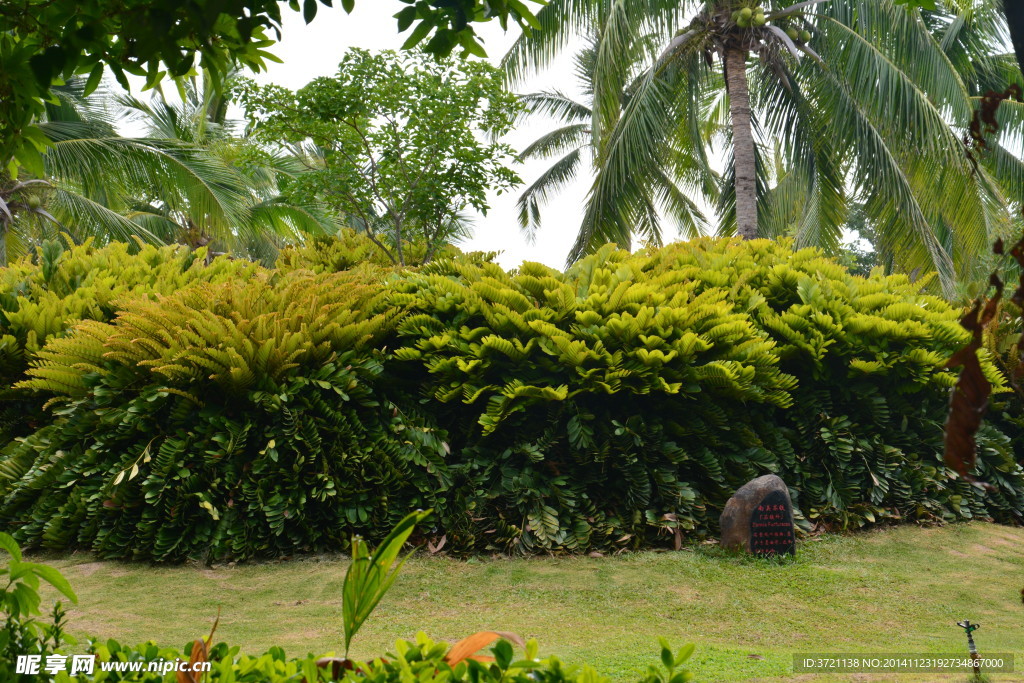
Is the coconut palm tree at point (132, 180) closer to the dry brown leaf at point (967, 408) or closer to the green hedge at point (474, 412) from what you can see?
the green hedge at point (474, 412)

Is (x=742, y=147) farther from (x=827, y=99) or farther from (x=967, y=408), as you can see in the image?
(x=967, y=408)

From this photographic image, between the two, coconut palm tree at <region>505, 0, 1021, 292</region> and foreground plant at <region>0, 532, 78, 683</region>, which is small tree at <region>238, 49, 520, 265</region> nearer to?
coconut palm tree at <region>505, 0, 1021, 292</region>

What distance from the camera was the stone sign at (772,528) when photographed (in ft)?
20.6

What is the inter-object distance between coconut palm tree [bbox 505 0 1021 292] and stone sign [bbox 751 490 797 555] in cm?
774

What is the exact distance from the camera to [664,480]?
6.75m

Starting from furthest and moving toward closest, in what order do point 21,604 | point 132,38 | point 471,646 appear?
1. point 132,38
2. point 21,604
3. point 471,646

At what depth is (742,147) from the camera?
13.6 metres

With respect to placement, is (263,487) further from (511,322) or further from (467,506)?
(511,322)

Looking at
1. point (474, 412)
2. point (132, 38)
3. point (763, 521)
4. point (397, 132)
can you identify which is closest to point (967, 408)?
point (132, 38)

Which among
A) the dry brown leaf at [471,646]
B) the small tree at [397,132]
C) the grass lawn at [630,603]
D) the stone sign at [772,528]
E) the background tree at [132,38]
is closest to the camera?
the dry brown leaf at [471,646]

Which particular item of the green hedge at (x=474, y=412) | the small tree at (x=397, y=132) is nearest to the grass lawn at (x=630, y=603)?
the green hedge at (x=474, y=412)

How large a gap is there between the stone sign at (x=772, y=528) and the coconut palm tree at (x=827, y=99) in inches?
305

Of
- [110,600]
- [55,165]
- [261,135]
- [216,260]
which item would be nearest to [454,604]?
[110,600]

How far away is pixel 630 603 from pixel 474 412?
7.50 ft
